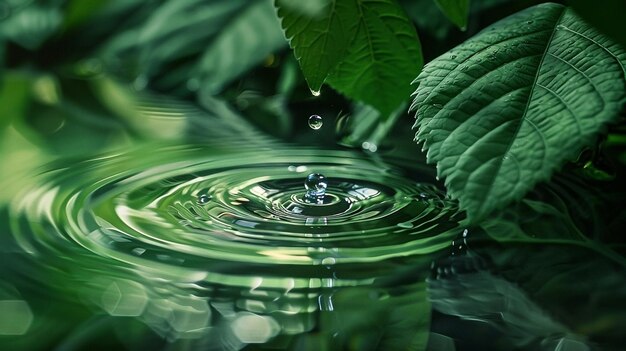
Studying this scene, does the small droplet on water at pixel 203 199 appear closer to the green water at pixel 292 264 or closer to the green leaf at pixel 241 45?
the green water at pixel 292 264

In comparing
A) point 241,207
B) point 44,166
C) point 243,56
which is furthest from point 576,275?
point 243,56

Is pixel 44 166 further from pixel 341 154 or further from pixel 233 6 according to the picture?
pixel 233 6

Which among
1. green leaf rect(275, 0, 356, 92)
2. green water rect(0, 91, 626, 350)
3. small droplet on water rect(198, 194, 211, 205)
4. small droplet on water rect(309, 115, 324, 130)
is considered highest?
small droplet on water rect(309, 115, 324, 130)

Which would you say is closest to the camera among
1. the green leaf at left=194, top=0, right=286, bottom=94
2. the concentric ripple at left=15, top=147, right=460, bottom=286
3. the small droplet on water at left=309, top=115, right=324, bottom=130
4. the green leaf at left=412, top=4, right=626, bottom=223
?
the green leaf at left=412, top=4, right=626, bottom=223

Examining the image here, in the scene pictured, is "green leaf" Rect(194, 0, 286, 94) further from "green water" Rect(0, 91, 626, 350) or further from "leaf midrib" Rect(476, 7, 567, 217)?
"leaf midrib" Rect(476, 7, 567, 217)

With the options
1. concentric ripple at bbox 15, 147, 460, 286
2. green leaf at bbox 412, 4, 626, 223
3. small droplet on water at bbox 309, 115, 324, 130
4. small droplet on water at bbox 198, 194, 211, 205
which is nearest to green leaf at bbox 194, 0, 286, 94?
small droplet on water at bbox 309, 115, 324, 130

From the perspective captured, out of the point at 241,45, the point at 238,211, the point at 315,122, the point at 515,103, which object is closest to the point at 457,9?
the point at 515,103
